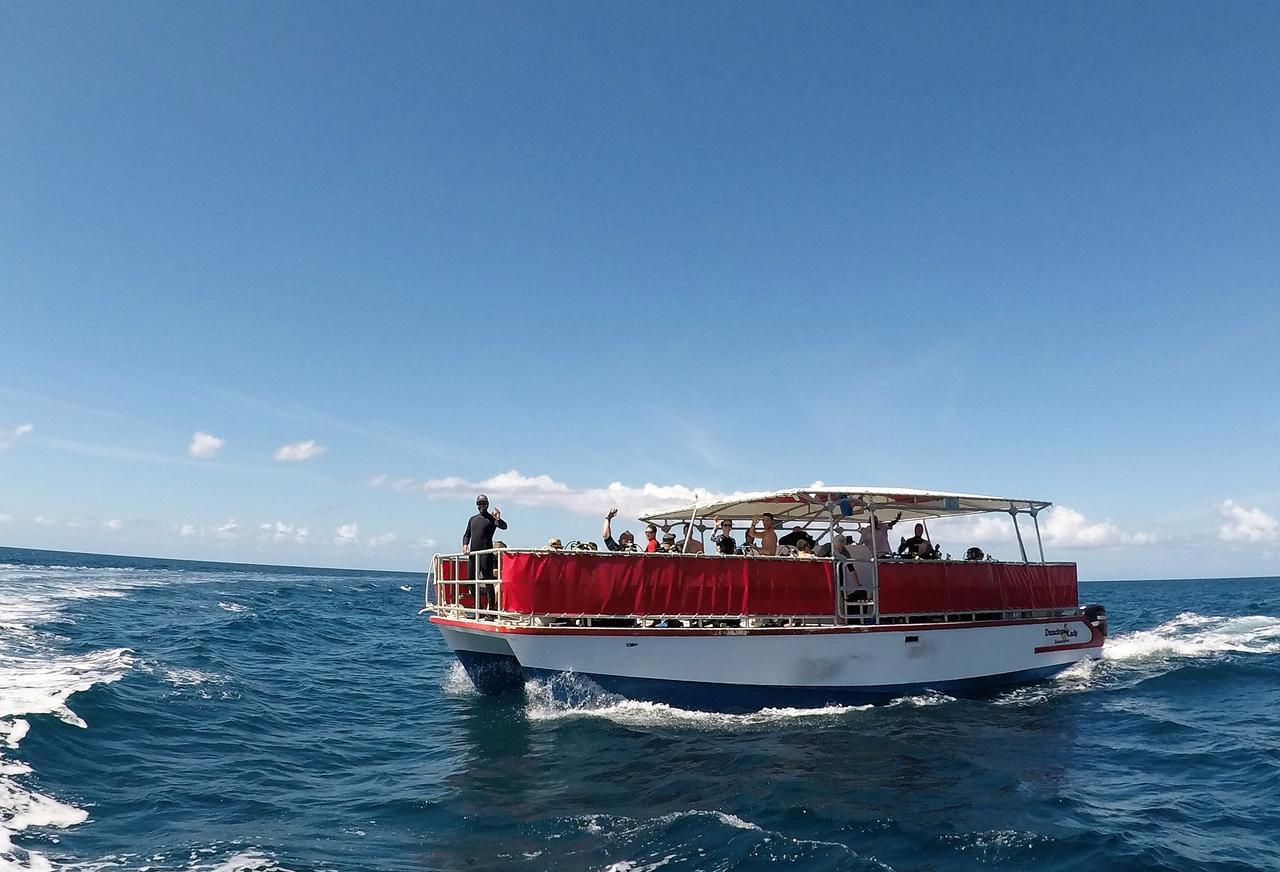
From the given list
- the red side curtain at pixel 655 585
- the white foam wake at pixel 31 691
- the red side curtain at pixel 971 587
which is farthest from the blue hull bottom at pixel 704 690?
the white foam wake at pixel 31 691

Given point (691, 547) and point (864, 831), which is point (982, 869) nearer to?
point (864, 831)

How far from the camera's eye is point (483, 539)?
49.6ft

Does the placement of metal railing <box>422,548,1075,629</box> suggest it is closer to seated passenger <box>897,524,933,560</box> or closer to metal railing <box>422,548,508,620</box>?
metal railing <box>422,548,508,620</box>

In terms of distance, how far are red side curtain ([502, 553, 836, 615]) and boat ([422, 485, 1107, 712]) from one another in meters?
0.02

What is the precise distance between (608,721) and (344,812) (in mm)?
4982

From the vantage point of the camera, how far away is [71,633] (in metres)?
24.4

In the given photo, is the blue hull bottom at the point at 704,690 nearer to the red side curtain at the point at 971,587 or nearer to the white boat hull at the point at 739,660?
the white boat hull at the point at 739,660

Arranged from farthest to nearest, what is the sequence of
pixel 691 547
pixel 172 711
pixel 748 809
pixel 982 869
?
pixel 691 547, pixel 172 711, pixel 748 809, pixel 982 869

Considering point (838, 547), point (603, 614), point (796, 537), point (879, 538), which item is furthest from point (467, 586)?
point (879, 538)

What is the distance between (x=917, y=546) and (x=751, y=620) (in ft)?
17.8

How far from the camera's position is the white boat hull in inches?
544

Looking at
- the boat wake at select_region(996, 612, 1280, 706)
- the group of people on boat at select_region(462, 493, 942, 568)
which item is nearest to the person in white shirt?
the group of people on boat at select_region(462, 493, 942, 568)

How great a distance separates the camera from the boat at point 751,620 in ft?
45.3

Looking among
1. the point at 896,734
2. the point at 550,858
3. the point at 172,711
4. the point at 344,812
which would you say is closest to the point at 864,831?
the point at 550,858
